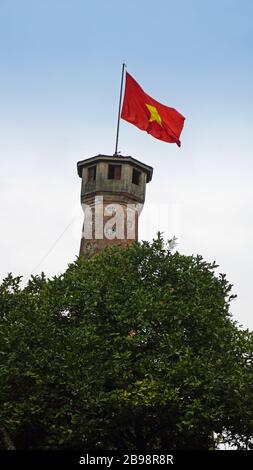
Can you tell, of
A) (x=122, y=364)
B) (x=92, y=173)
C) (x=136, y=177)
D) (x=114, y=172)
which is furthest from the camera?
(x=136, y=177)

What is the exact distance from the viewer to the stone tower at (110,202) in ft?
148

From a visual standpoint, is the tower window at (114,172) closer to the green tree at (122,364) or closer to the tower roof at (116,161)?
the tower roof at (116,161)

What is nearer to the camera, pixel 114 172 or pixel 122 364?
pixel 122 364

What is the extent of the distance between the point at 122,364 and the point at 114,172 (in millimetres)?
23124

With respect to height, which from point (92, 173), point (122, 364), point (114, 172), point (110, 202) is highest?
point (92, 173)

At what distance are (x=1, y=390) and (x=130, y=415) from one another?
5188 millimetres

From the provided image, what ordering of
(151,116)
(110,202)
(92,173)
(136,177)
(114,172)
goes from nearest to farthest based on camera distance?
(151,116), (110,202), (114,172), (92,173), (136,177)

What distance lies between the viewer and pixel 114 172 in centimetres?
4656

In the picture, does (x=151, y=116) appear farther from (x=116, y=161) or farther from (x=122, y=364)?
(x=122, y=364)

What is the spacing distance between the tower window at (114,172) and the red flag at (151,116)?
10.7 meters

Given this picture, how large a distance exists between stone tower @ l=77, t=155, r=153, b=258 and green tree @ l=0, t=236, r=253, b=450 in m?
14.8

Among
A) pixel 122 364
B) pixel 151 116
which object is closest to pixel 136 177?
pixel 151 116

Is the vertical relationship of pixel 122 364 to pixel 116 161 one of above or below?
below
